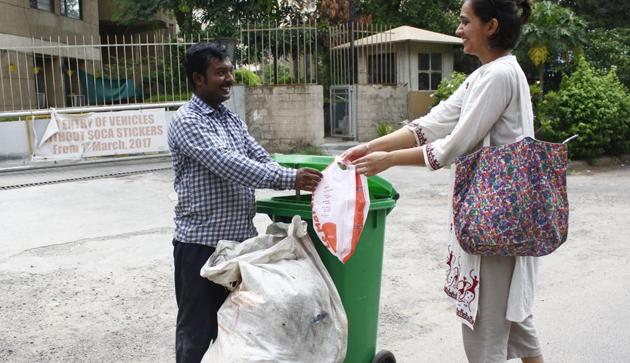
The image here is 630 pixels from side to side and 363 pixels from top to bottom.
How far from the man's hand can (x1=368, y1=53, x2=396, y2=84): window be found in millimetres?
13765

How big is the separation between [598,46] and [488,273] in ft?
51.2

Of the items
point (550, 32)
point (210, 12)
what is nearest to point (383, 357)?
point (550, 32)

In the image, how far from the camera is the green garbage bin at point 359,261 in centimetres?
284

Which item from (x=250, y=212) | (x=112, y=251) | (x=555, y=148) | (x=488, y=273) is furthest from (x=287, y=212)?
(x=112, y=251)

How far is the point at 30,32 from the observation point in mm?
16922

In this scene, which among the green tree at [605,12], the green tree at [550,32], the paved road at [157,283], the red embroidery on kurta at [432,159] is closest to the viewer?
the red embroidery on kurta at [432,159]

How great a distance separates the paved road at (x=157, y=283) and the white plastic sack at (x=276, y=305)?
1335 mm

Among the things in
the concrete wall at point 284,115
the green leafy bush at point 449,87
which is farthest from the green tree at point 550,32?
the concrete wall at point 284,115

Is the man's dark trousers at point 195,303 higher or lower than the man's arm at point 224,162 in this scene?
lower

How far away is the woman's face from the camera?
7.92ft

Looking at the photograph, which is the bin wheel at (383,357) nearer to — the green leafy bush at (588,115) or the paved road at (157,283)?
the paved road at (157,283)

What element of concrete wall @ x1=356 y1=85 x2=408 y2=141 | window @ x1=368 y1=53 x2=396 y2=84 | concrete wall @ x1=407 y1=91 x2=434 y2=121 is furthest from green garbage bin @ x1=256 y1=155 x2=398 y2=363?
window @ x1=368 y1=53 x2=396 y2=84

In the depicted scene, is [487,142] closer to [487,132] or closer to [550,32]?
[487,132]

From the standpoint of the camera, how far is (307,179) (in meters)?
2.66
